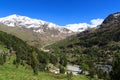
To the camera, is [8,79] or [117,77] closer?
[8,79]

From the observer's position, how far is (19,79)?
115 ft

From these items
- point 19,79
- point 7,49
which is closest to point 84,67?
point 7,49

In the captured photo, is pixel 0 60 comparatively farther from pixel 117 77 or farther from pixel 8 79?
pixel 8 79

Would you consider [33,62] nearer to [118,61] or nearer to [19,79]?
[118,61]

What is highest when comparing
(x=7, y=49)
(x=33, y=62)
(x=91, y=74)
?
(x=7, y=49)

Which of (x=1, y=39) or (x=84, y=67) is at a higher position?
(x=1, y=39)

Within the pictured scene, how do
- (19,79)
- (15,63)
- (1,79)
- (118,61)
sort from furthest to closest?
(15,63), (118,61), (19,79), (1,79)

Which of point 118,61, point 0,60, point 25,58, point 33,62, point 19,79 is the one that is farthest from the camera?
point 25,58

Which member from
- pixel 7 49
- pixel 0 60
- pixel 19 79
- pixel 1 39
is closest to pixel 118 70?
pixel 19 79

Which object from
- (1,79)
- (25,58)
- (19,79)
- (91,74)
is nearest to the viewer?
(1,79)

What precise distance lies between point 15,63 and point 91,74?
45.7 metres

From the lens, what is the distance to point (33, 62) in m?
80.3

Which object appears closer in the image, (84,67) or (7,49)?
(84,67)

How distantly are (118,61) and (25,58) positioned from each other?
95.5m
